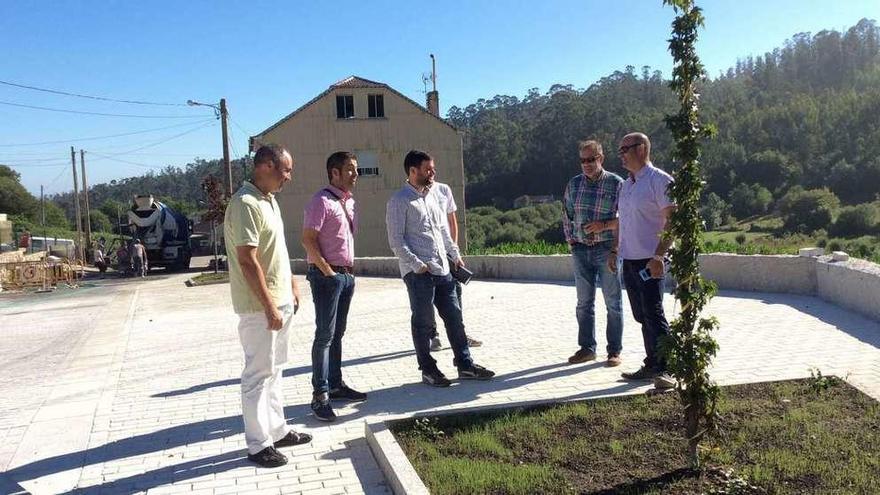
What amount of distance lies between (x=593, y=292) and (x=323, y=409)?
2.55 metres

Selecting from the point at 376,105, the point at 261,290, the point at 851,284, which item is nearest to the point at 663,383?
the point at 261,290

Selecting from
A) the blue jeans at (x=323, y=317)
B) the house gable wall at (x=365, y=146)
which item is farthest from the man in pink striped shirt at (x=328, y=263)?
the house gable wall at (x=365, y=146)

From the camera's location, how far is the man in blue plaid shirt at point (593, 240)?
19.4ft

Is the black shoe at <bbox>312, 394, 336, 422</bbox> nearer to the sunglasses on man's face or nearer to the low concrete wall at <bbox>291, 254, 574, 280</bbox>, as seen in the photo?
the sunglasses on man's face

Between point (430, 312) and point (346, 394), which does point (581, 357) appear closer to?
point (430, 312)

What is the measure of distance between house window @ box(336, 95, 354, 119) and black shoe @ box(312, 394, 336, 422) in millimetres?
29757

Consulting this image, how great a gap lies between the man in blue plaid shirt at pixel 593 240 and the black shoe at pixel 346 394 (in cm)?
192

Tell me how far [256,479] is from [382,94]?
31007 millimetres

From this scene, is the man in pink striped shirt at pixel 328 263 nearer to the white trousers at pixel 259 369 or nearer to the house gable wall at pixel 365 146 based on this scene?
the white trousers at pixel 259 369

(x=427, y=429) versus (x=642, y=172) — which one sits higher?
(x=642, y=172)

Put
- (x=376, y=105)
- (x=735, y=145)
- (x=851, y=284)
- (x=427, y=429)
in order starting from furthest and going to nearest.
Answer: (x=735, y=145) → (x=376, y=105) → (x=851, y=284) → (x=427, y=429)

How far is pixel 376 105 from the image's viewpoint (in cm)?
3384

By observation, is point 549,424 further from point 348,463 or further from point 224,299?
point 224,299

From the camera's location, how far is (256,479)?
13.0 feet
